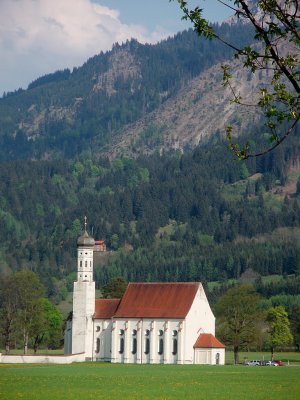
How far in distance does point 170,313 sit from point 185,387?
2696 inches

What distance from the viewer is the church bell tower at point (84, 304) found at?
430 feet

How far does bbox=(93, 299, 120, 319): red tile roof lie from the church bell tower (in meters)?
0.78

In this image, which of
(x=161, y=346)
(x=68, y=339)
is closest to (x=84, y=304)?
(x=68, y=339)

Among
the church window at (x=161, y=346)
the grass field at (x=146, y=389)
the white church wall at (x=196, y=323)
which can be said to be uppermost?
the white church wall at (x=196, y=323)

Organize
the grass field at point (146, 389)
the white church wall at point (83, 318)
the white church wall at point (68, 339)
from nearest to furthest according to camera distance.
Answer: the grass field at point (146, 389), the white church wall at point (83, 318), the white church wall at point (68, 339)

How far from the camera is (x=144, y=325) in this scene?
12938cm

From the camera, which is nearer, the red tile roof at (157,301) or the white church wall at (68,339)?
the red tile roof at (157,301)

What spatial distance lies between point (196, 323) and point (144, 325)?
635cm

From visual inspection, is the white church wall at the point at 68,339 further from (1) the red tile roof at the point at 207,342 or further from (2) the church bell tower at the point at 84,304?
(1) the red tile roof at the point at 207,342

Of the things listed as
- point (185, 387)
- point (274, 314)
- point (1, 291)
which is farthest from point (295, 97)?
point (1, 291)

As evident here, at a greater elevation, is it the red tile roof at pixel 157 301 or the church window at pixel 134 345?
the red tile roof at pixel 157 301

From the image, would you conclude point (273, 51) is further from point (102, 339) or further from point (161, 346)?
point (102, 339)

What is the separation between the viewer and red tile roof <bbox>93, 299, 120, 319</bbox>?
133 meters

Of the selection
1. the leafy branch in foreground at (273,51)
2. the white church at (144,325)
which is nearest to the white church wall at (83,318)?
the white church at (144,325)
